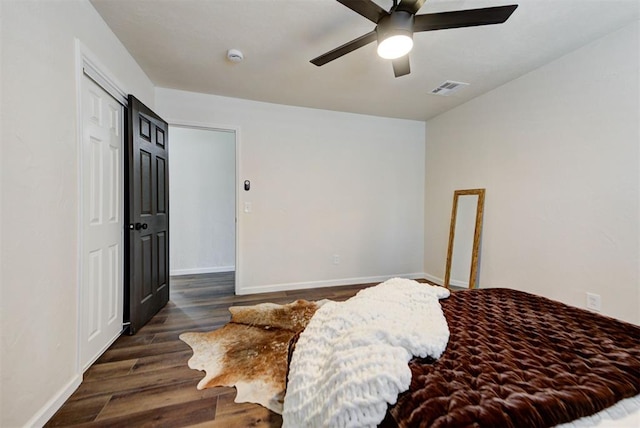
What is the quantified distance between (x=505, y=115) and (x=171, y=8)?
325 cm

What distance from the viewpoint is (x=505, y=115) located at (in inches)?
110

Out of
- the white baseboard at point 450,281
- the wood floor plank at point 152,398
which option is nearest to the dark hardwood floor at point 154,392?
the wood floor plank at point 152,398

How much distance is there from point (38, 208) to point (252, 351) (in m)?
1.54

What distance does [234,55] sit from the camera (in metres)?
2.22

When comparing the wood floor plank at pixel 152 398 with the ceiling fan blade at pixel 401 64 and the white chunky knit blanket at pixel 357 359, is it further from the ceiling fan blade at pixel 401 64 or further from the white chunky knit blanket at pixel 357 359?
the ceiling fan blade at pixel 401 64

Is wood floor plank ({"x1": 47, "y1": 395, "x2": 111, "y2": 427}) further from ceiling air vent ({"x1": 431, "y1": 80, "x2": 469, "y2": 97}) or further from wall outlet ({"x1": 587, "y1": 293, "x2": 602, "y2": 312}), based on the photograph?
ceiling air vent ({"x1": 431, "y1": 80, "x2": 469, "y2": 97})

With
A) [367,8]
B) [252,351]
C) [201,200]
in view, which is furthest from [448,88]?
[201,200]

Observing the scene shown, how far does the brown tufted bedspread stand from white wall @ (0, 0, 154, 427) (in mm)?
1602

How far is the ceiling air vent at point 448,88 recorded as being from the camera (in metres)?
2.77

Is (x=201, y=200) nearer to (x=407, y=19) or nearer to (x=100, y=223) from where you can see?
(x=100, y=223)

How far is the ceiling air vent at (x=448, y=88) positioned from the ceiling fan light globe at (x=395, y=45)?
1.36 meters

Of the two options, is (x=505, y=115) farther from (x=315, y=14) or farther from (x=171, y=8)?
(x=171, y=8)

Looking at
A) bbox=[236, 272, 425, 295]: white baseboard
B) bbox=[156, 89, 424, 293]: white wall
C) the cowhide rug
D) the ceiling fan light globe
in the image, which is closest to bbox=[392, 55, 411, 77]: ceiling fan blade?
the ceiling fan light globe

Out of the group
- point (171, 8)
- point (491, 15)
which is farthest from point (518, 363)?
point (171, 8)
